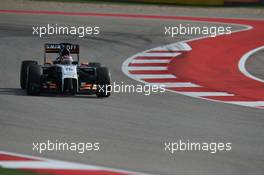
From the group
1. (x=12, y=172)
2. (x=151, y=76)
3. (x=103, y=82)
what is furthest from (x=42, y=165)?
(x=151, y=76)

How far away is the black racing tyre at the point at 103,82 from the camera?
1655cm

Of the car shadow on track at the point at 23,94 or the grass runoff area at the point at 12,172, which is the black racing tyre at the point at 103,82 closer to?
→ the car shadow on track at the point at 23,94

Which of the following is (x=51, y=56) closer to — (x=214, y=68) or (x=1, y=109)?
(x=214, y=68)

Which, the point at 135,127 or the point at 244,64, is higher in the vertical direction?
the point at 244,64
